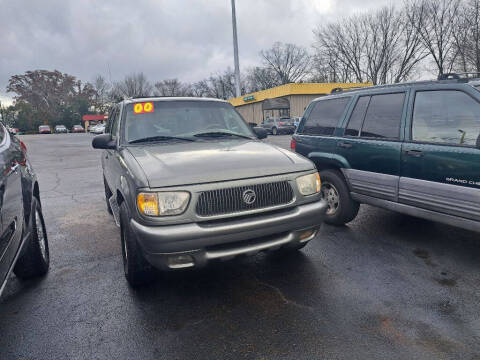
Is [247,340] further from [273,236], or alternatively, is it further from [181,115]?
[181,115]

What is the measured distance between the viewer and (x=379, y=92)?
437 cm

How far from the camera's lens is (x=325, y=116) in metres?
5.09

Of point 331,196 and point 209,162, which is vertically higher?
point 209,162

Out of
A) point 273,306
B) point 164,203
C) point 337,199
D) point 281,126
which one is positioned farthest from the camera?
point 281,126

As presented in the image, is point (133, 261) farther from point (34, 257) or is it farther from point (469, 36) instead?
point (469, 36)

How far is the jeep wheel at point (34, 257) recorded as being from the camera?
11.4 ft

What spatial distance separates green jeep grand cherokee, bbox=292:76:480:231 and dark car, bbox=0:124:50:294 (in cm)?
359

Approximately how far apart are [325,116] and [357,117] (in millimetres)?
607

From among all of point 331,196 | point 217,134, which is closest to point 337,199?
point 331,196

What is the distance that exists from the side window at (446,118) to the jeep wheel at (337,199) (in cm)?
119

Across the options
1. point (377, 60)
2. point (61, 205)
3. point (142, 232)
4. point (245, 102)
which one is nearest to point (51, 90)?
point (245, 102)

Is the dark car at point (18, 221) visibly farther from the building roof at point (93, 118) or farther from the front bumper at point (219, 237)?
the building roof at point (93, 118)

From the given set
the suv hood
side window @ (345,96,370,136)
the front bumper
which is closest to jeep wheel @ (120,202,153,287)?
the front bumper

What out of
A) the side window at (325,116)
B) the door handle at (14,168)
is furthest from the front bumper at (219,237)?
the side window at (325,116)
